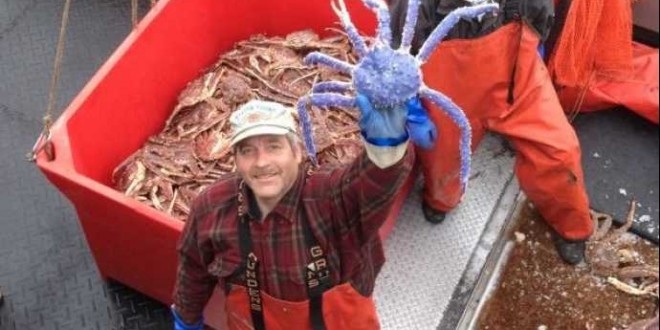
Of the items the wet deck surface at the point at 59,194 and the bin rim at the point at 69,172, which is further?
the wet deck surface at the point at 59,194

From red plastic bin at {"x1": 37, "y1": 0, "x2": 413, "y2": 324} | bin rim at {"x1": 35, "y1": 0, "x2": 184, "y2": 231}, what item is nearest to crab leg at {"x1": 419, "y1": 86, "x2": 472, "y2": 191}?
red plastic bin at {"x1": 37, "y1": 0, "x2": 413, "y2": 324}

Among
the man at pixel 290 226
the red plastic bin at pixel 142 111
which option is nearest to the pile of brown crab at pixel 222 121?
the red plastic bin at pixel 142 111

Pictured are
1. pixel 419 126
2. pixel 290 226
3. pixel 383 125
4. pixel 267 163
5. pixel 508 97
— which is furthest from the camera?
pixel 508 97

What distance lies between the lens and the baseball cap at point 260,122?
1.87 m

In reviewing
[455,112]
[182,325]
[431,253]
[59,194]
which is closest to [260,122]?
[455,112]

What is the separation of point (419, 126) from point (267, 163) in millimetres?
906

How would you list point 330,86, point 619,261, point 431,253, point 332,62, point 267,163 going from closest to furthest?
1. point 267,163
2. point 332,62
3. point 330,86
4. point 431,253
5. point 619,261

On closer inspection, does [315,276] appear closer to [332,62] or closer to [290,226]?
[290,226]

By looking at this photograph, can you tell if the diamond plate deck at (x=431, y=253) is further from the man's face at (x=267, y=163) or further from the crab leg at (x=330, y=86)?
the man's face at (x=267, y=163)

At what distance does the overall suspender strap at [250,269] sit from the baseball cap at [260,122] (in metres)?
0.22

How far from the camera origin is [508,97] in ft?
9.52

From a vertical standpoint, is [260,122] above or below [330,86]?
above

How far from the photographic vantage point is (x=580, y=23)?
3031mm

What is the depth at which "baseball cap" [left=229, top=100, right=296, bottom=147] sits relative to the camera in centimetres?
187
